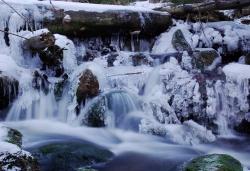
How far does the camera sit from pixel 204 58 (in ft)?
27.1

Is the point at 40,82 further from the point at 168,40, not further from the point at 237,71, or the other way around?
the point at 237,71

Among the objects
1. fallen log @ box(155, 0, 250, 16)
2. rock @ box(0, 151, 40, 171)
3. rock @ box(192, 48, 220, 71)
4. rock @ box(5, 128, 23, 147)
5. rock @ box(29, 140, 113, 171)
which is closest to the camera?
rock @ box(0, 151, 40, 171)

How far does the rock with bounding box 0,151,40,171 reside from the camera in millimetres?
3596

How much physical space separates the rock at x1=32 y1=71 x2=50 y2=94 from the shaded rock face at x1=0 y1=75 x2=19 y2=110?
321 millimetres

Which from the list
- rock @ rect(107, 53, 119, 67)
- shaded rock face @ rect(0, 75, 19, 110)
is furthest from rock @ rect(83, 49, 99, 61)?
shaded rock face @ rect(0, 75, 19, 110)

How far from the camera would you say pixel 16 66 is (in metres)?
7.34

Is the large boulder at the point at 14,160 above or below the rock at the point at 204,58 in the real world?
below

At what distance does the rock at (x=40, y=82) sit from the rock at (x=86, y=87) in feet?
2.17

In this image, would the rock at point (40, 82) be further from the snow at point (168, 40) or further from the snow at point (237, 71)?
the snow at point (237, 71)

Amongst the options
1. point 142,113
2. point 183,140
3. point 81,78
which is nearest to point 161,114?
point 142,113

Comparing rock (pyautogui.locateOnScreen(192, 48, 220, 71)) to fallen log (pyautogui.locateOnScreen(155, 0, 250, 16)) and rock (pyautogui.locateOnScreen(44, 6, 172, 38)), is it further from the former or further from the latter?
rock (pyautogui.locateOnScreen(44, 6, 172, 38))

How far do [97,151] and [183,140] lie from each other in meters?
1.52

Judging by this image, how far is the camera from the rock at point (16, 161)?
3.60 m

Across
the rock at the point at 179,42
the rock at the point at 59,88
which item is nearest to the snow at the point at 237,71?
the rock at the point at 179,42
